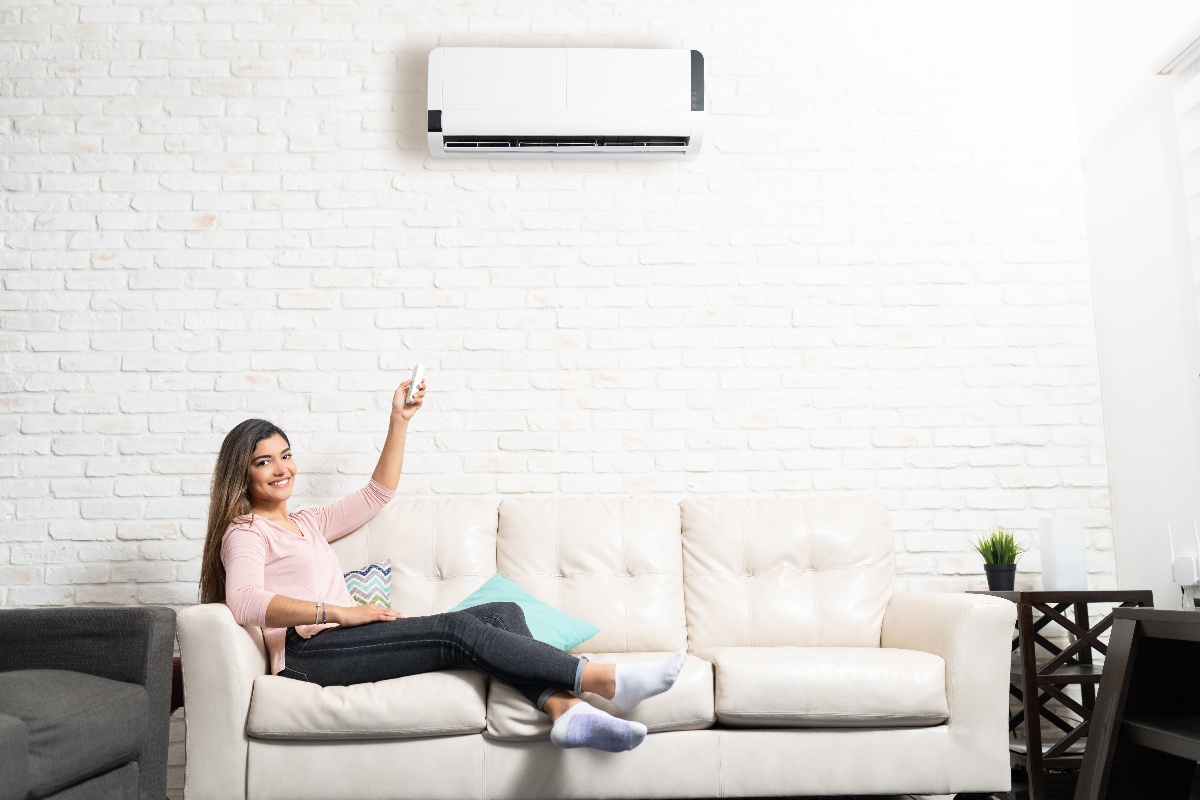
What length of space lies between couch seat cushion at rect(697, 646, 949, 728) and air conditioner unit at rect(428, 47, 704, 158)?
1.82 meters

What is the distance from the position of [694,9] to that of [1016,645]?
2.40 metres

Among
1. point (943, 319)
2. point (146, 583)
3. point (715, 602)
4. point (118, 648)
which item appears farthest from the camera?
point (943, 319)

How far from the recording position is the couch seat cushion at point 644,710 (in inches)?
90.4

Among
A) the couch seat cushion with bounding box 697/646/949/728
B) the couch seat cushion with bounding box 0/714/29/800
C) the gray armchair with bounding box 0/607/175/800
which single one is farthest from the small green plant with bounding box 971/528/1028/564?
the couch seat cushion with bounding box 0/714/29/800

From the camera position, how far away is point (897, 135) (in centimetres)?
Result: 347

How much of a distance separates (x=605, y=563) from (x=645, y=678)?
2.33ft

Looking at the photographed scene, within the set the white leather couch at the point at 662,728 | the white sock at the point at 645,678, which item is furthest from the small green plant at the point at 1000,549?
the white sock at the point at 645,678

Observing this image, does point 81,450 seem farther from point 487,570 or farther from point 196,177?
point 487,570

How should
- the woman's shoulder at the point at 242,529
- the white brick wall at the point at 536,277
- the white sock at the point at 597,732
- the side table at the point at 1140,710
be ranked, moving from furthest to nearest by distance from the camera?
the white brick wall at the point at 536,277, the woman's shoulder at the point at 242,529, the white sock at the point at 597,732, the side table at the point at 1140,710

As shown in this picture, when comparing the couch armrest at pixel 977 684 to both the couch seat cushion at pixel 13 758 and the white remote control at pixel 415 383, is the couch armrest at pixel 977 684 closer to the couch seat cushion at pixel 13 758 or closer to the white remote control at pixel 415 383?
the white remote control at pixel 415 383

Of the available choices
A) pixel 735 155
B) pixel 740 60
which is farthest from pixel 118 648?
pixel 740 60

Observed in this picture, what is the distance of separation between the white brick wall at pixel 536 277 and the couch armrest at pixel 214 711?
94cm

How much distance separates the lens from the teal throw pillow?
266cm

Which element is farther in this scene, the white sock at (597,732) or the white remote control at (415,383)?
the white remote control at (415,383)
